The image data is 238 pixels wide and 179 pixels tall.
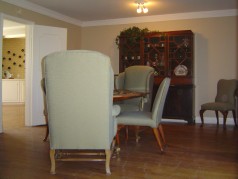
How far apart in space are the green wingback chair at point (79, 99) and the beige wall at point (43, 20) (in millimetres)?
2855

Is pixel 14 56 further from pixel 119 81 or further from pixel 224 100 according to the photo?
pixel 224 100

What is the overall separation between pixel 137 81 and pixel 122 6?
5.11 ft

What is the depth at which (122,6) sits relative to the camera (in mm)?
5320

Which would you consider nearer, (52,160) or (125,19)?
(52,160)

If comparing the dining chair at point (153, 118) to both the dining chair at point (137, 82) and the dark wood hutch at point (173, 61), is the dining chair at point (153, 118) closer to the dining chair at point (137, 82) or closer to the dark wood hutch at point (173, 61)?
the dining chair at point (137, 82)

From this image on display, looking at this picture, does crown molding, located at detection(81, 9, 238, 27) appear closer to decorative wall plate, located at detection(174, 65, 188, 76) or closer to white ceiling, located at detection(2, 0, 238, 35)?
white ceiling, located at detection(2, 0, 238, 35)

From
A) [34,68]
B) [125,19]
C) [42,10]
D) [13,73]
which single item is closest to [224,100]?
A: [125,19]

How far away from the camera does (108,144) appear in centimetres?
247

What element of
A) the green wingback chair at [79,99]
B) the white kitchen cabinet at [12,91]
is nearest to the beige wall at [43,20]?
the green wingback chair at [79,99]

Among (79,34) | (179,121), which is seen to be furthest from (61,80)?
(79,34)

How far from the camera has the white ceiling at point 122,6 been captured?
197 inches

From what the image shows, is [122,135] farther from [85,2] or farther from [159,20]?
[159,20]

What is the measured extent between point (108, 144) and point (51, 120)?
1.85 ft

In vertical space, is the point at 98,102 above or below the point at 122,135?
above
